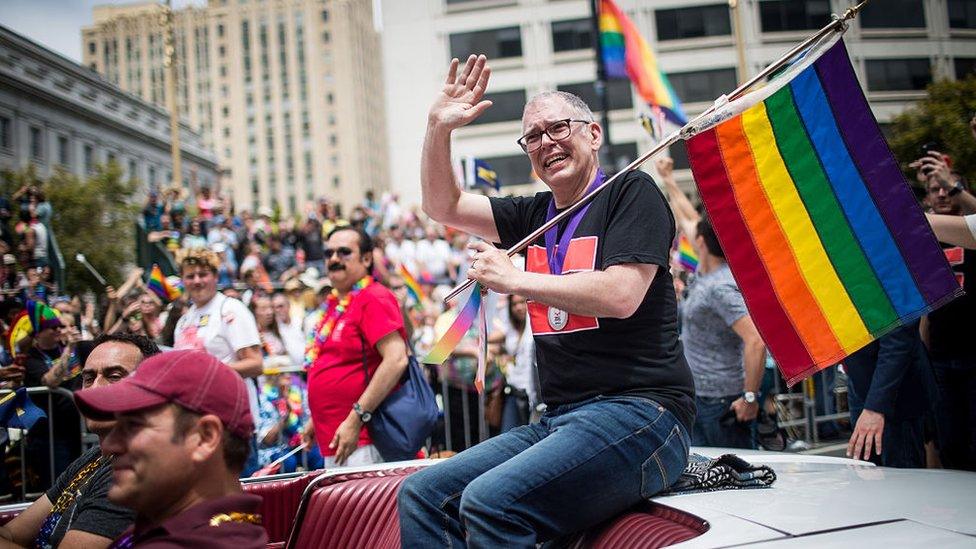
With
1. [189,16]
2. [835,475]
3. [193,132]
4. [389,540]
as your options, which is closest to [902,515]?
[835,475]

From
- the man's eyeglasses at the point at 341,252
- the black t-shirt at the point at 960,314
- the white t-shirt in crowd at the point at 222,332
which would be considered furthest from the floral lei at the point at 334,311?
the black t-shirt at the point at 960,314

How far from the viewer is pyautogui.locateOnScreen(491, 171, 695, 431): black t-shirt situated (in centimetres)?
265

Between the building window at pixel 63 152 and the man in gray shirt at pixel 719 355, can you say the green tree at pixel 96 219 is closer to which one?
the building window at pixel 63 152

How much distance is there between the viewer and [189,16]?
13175 centimetres

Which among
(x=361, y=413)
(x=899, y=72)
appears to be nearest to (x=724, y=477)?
(x=361, y=413)

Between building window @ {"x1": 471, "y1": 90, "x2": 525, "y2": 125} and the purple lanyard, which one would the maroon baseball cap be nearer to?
the purple lanyard

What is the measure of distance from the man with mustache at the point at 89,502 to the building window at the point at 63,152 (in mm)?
39605

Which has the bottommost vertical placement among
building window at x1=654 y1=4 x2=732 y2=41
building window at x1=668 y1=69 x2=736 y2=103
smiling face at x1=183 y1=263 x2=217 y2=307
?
smiling face at x1=183 y1=263 x2=217 y2=307

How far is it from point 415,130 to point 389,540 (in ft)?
131

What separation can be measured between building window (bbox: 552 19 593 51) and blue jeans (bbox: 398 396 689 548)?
132ft

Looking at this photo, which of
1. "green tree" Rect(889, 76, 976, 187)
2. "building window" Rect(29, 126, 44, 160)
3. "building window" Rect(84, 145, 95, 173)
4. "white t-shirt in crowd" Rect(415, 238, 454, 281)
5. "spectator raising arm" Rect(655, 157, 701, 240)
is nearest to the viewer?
"spectator raising arm" Rect(655, 157, 701, 240)

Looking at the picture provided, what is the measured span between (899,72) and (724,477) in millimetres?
17681

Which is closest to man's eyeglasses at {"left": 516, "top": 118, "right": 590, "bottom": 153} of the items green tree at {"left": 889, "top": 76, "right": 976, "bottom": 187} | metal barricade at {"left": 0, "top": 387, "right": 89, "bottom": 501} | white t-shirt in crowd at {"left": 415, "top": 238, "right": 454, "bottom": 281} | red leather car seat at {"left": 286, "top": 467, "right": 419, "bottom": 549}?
red leather car seat at {"left": 286, "top": 467, "right": 419, "bottom": 549}

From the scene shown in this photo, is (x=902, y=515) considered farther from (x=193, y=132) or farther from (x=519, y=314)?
(x=193, y=132)
